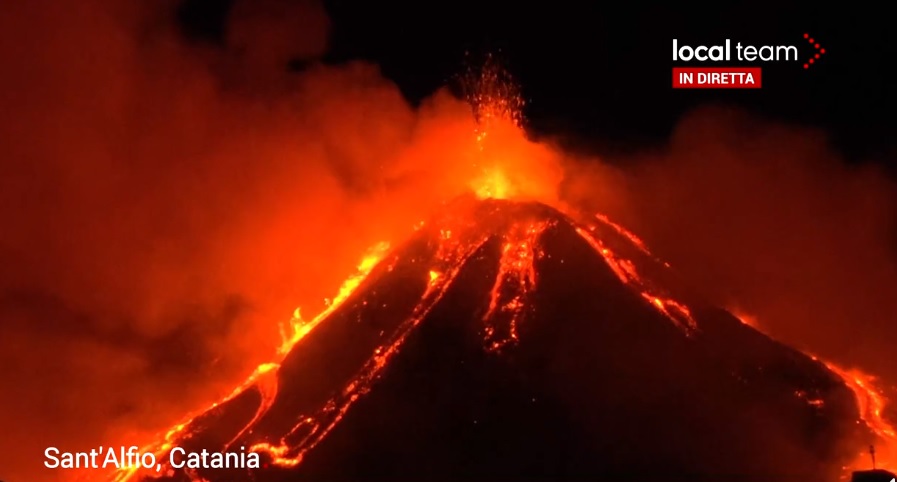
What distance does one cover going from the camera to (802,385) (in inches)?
1246

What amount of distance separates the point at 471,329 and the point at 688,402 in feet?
20.4

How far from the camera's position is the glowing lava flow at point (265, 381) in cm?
3000

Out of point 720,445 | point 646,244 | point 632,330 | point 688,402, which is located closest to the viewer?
point 720,445

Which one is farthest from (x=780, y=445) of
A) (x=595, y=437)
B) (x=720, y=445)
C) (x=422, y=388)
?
(x=422, y=388)

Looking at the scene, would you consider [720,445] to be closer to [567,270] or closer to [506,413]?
[506,413]

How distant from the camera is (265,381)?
108ft

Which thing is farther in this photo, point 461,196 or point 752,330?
point 461,196

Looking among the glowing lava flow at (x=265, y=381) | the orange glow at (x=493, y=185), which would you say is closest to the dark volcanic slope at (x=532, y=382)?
the glowing lava flow at (x=265, y=381)

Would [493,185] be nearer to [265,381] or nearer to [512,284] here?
[512,284]

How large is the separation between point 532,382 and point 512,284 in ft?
16.2

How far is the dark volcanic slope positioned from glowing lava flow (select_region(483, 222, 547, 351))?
0.18ft

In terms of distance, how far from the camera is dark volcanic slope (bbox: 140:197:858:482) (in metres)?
28.4

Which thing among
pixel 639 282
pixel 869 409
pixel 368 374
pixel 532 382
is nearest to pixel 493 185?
pixel 639 282

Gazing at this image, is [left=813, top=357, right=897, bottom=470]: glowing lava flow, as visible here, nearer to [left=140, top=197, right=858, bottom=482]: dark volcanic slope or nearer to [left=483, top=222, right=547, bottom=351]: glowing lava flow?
[left=140, top=197, right=858, bottom=482]: dark volcanic slope
